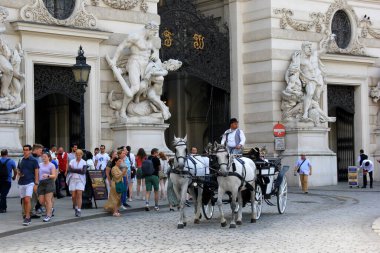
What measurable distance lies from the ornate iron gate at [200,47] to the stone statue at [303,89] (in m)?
2.83

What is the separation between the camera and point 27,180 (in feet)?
56.2

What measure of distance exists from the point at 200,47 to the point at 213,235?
17.0m

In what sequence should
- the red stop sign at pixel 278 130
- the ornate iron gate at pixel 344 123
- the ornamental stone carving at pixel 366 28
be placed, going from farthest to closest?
1. the ornamental stone carving at pixel 366 28
2. the ornate iron gate at pixel 344 123
3. the red stop sign at pixel 278 130

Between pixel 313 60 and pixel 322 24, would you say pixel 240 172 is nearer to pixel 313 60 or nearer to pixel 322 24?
pixel 313 60

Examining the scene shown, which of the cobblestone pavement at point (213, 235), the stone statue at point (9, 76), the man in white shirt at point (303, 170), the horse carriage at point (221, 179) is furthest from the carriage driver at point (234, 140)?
the man in white shirt at point (303, 170)

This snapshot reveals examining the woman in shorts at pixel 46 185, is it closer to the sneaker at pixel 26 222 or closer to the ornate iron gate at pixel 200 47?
the sneaker at pixel 26 222

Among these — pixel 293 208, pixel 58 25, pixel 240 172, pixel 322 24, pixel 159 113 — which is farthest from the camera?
pixel 322 24

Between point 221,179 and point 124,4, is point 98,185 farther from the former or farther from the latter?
point 124,4

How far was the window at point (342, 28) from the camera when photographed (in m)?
33.5

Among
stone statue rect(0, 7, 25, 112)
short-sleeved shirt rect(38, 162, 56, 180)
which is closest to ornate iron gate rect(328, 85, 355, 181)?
stone statue rect(0, 7, 25, 112)

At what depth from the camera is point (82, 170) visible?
745 inches

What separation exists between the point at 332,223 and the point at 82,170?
6.08m

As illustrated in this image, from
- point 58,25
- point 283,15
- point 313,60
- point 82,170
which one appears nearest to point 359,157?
point 313,60

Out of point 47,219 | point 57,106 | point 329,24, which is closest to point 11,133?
point 57,106
